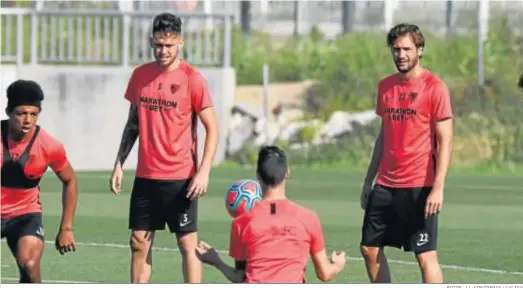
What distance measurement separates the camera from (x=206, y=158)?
10969 millimetres

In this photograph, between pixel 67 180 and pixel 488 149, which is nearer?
pixel 67 180

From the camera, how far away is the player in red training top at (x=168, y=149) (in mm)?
11156

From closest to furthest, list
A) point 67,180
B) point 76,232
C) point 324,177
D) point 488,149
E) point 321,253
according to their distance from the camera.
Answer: point 321,253 → point 67,180 → point 76,232 → point 324,177 → point 488,149

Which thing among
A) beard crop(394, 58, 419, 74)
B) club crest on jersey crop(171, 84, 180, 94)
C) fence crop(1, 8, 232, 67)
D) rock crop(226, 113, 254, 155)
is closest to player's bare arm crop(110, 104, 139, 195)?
club crest on jersey crop(171, 84, 180, 94)

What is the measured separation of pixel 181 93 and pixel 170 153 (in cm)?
43

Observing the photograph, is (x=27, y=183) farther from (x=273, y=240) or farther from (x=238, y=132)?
(x=238, y=132)

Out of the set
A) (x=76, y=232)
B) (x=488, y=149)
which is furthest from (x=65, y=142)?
(x=76, y=232)

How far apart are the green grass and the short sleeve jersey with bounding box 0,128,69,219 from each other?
220 centimetres

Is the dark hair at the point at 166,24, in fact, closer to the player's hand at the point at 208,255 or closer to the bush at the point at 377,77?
the player's hand at the point at 208,255

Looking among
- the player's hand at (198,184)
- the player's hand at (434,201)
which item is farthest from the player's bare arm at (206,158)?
the player's hand at (434,201)

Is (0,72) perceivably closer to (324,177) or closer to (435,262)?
(324,177)

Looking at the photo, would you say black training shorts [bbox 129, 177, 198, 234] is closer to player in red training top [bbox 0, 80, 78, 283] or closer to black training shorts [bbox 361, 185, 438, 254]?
player in red training top [bbox 0, 80, 78, 283]

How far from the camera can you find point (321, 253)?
9.06m

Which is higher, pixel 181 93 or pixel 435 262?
pixel 181 93
